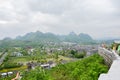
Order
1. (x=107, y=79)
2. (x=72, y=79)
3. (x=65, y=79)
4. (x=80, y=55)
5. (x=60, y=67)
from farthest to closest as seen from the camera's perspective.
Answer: (x=80, y=55)
(x=60, y=67)
(x=65, y=79)
(x=72, y=79)
(x=107, y=79)

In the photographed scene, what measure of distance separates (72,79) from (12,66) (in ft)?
91.8

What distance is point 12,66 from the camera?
48688 mm

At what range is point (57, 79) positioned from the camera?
27.7 metres

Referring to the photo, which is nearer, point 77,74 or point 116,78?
point 116,78

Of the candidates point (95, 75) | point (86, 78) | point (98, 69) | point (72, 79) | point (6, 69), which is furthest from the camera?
point (6, 69)

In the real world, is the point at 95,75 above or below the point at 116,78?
below

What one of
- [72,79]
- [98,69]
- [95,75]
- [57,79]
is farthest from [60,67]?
[95,75]

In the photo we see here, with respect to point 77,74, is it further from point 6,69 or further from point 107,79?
point 6,69

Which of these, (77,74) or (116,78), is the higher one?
(116,78)

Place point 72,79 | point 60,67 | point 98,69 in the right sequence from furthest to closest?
point 60,67 → point 72,79 → point 98,69

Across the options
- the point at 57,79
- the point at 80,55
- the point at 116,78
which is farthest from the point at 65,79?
the point at 80,55

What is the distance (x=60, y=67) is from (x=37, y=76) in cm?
1822

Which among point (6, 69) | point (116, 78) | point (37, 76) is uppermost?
point (116, 78)

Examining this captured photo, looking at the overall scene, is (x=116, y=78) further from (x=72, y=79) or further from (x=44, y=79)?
(x=72, y=79)
